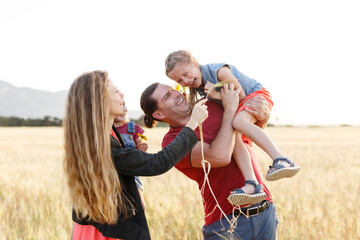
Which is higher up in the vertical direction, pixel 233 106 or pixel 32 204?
pixel 233 106

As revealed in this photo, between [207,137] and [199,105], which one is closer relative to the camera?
[199,105]

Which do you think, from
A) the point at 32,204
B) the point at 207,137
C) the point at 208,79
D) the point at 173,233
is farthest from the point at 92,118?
the point at 32,204

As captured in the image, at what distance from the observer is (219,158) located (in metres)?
2.46

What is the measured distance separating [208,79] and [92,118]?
1.18 m

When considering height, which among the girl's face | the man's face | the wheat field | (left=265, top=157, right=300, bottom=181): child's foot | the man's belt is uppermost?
the girl's face

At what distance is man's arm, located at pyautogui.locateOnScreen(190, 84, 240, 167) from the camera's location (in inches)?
96.6

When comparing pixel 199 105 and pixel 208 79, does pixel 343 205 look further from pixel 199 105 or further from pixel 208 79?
pixel 199 105

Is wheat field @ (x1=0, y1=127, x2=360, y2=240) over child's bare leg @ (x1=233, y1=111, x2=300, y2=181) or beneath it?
beneath

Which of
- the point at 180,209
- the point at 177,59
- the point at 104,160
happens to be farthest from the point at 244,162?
the point at 180,209

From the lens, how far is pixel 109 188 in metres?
2.21

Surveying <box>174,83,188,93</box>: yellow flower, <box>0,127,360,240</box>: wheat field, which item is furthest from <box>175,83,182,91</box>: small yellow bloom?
<box>0,127,360,240</box>: wheat field

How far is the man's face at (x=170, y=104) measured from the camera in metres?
2.76

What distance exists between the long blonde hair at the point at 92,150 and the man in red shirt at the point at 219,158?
0.56 m

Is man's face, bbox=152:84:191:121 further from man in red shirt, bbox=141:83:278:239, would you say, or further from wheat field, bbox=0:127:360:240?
wheat field, bbox=0:127:360:240
